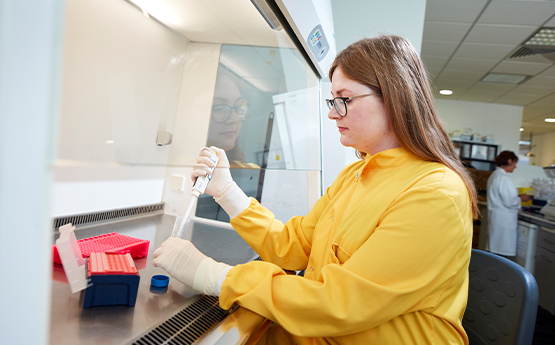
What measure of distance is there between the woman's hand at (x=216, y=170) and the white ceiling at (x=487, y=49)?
2.90m

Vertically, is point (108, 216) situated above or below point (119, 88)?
below

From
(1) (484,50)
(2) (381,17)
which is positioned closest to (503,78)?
(1) (484,50)

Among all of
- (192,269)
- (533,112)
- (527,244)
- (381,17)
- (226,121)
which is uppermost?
(533,112)

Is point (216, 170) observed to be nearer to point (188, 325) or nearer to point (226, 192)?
point (226, 192)

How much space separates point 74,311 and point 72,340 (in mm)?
102

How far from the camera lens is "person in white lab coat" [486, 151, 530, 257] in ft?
13.9

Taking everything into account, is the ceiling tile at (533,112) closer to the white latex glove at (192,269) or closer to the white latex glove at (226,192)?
the white latex glove at (226,192)

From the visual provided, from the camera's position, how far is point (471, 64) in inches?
181

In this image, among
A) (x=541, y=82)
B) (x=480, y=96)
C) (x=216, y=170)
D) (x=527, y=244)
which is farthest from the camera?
(x=480, y=96)

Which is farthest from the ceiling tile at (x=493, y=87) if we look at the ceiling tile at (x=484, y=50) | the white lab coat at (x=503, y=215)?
the white lab coat at (x=503, y=215)

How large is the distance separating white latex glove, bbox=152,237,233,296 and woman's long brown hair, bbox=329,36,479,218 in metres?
0.62

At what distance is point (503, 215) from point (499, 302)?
3.99 m

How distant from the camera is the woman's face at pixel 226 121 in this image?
2.97 feet

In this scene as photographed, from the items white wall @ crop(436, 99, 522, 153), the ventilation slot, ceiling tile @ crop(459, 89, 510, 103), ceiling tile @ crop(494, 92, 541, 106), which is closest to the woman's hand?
the ventilation slot
